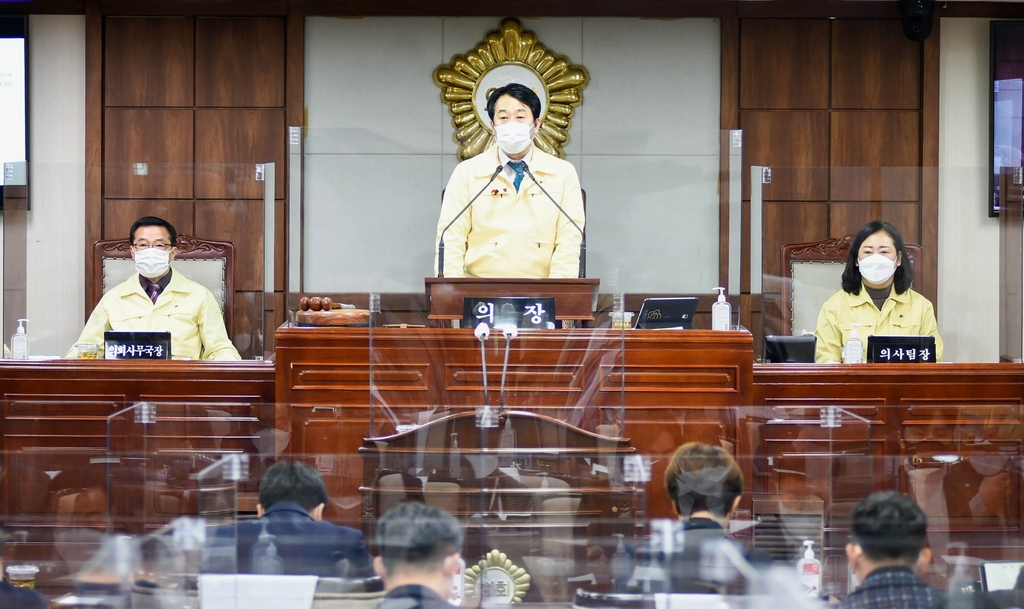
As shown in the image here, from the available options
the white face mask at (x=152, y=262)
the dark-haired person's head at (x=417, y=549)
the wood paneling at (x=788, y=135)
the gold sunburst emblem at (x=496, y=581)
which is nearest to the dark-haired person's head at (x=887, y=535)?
the gold sunburst emblem at (x=496, y=581)

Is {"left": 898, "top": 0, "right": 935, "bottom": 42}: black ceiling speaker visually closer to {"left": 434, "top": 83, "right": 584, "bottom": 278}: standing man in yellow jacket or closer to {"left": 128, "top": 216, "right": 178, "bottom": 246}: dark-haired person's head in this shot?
{"left": 434, "top": 83, "right": 584, "bottom": 278}: standing man in yellow jacket

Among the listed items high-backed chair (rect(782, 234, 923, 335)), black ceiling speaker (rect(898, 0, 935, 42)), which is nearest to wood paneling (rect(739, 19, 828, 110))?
black ceiling speaker (rect(898, 0, 935, 42))

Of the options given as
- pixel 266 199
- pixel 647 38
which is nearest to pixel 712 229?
pixel 647 38

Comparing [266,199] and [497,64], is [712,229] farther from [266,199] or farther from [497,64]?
[266,199]

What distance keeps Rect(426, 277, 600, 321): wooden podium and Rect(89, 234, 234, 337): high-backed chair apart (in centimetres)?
127

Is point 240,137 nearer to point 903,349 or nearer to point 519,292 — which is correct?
point 519,292

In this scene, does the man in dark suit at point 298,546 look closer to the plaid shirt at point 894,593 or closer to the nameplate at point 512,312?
the plaid shirt at point 894,593

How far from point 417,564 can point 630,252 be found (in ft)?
9.96

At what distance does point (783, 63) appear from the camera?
19.4ft

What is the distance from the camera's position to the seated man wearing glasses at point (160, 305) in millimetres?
4547

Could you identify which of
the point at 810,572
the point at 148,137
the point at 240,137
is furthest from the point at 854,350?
the point at 148,137

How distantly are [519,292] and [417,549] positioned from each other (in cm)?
160

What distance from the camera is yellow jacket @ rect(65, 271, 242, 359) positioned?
14.9ft

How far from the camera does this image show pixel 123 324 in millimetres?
4582
